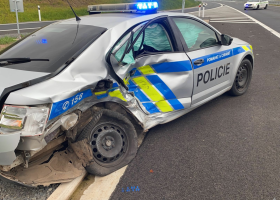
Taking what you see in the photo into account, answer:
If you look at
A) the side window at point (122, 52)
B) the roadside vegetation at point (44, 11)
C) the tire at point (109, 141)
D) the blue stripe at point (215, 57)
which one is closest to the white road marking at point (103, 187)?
the tire at point (109, 141)

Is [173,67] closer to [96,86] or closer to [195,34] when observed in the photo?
[195,34]

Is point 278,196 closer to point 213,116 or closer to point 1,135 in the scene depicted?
point 213,116

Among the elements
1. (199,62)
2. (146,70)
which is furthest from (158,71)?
(199,62)

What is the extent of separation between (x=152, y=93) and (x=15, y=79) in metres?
1.55

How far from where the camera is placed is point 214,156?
3061 millimetres

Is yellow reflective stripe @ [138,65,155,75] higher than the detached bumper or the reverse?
higher

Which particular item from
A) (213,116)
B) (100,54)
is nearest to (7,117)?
(100,54)

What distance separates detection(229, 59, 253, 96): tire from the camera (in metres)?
4.66

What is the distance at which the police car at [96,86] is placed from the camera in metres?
2.12

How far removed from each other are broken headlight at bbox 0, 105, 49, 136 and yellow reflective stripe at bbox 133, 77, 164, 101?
1.30 m

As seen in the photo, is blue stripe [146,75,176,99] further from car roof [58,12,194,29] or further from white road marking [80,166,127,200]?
white road marking [80,166,127,200]

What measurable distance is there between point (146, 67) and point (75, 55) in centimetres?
92

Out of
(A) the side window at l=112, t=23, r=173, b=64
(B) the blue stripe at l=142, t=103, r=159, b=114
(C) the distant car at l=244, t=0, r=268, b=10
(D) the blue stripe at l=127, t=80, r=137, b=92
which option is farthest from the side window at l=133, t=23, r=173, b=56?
(C) the distant car at l=244, t=0, r=268, b=10

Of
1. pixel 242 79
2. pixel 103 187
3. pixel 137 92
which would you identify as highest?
pixel 137 92
